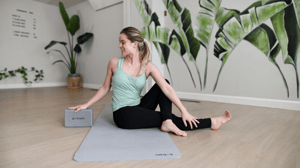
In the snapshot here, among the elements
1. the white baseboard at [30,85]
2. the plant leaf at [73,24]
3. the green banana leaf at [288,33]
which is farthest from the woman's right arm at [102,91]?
the white baseboard at [30,85]

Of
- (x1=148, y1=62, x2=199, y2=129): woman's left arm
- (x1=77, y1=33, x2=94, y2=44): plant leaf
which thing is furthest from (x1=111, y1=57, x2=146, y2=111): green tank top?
(x1=77, y1=33, x2=94, y2=44): plant leaf

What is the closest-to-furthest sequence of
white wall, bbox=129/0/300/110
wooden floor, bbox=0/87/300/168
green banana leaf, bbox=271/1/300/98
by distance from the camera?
wooden floor, bbox=0/87/300/168 → green banana leaf, bbox=271/1/300/98 → white wall, bbox=129/0/300/110

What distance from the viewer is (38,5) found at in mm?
4484

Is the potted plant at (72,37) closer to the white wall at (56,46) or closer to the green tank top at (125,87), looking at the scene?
the white wall at (56,46)

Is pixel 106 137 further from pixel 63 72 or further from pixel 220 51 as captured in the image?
pixel 63 72

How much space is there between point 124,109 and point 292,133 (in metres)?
1.17

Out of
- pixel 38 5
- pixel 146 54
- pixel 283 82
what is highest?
pixel 38 5

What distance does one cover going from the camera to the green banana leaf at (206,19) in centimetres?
256

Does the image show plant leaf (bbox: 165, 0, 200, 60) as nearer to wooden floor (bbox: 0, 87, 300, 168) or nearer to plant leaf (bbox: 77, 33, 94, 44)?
wooden floor (bbox: 0, 87, 300, 168)

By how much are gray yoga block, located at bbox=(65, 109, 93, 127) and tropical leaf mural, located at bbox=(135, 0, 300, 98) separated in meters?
1.88

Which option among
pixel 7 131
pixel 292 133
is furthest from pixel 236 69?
pixel 7 131

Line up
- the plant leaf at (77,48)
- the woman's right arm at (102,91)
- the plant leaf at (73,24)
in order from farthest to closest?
the plant leaf at (77,48) < the plant leaf at (73,24) < the woman's right arm at (102,91)

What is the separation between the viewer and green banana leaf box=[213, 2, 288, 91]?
A: 7.15 feet

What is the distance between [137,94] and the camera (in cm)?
131
